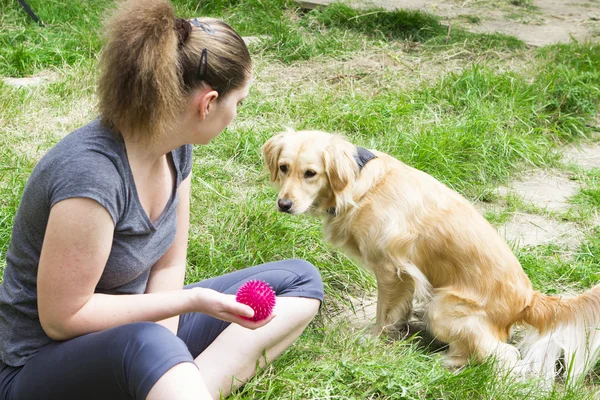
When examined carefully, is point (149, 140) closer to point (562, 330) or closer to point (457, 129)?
point (562, 330)

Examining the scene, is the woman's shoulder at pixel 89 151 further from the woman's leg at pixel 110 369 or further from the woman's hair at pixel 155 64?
the woman's leg at pixel 110 369

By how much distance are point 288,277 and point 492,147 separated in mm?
2669

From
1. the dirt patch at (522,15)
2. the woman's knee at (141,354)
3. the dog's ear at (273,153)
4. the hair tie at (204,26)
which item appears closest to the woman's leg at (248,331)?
the woman's knee at (141,354)

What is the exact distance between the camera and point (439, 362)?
296 centimetres

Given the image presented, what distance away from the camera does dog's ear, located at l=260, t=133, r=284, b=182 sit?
11.7ft

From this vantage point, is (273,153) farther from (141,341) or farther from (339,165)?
(141,341)

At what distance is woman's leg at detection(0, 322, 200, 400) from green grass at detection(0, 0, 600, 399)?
575mm

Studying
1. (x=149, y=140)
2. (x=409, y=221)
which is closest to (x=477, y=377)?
(x=409, y=221)

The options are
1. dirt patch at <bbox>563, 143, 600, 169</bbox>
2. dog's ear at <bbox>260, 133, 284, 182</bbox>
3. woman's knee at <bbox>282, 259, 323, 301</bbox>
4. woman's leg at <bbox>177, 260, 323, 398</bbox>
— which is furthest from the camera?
dirt patch at <bbox>563, 143, 600, 169</bbox>

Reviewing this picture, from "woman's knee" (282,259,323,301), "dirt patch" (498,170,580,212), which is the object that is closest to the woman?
"woman's knee" (282,259,323,301)

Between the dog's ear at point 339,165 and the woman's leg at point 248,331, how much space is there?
2.17 ft

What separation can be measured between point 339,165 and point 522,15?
5491mm

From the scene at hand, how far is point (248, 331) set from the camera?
Result: 8.23 ft

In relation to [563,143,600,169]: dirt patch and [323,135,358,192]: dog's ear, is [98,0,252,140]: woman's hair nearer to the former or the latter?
[323,135,358,192]: dog's ear
